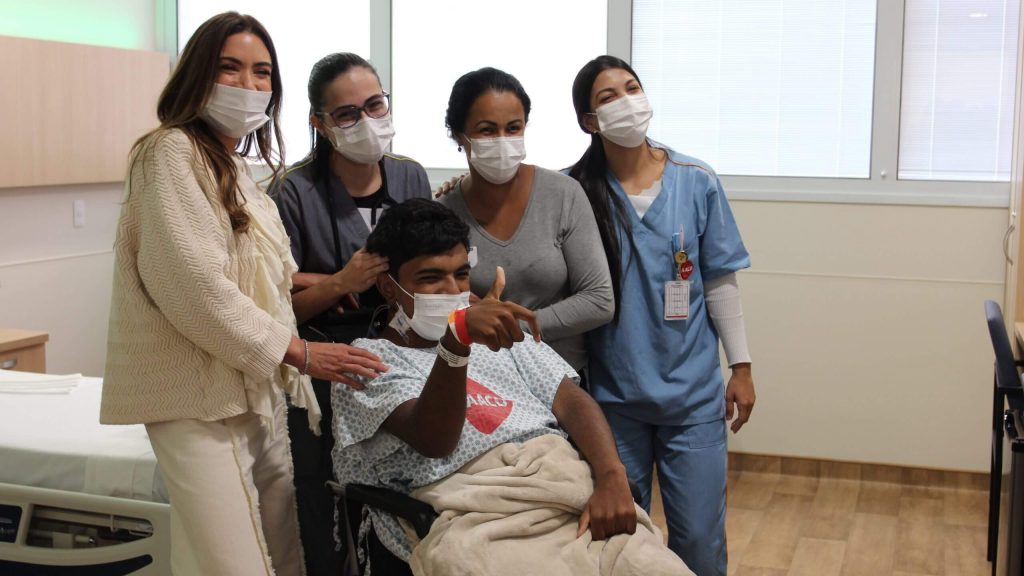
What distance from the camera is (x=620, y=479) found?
5.78 ft

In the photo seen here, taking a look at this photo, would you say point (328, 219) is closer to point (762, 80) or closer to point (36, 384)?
point (36, 384)

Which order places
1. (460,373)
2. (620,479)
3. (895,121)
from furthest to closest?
1. (895,121)
2. (620,479)
3. (460,373)

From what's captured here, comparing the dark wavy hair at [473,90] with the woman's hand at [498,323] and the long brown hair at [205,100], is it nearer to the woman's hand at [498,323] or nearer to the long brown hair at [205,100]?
the long brown hair at [205,100]

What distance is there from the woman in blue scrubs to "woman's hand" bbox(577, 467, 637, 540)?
400mm

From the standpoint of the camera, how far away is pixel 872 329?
375 cm

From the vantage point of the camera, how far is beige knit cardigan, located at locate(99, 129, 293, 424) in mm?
1605

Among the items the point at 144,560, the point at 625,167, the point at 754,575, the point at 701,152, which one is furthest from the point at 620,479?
the point at 701,152

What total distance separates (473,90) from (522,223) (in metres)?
0.28

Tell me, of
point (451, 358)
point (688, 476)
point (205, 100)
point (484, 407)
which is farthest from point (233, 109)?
point (688, 476)

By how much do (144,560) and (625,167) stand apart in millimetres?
1285

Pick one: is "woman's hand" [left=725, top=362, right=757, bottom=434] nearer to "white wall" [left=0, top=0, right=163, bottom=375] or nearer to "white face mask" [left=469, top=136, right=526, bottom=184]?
"white face mask" [left=469, top=136, right=526, bottom=184]

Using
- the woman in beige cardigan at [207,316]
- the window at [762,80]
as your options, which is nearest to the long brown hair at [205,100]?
the woman in beige cardigan at [207,316]

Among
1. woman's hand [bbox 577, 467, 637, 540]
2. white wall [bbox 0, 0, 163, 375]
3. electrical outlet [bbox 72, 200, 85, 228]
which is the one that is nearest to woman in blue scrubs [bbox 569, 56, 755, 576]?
woman's hand [bbox 577, 467, 637, 540]

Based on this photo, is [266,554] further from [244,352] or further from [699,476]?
[699,476]
